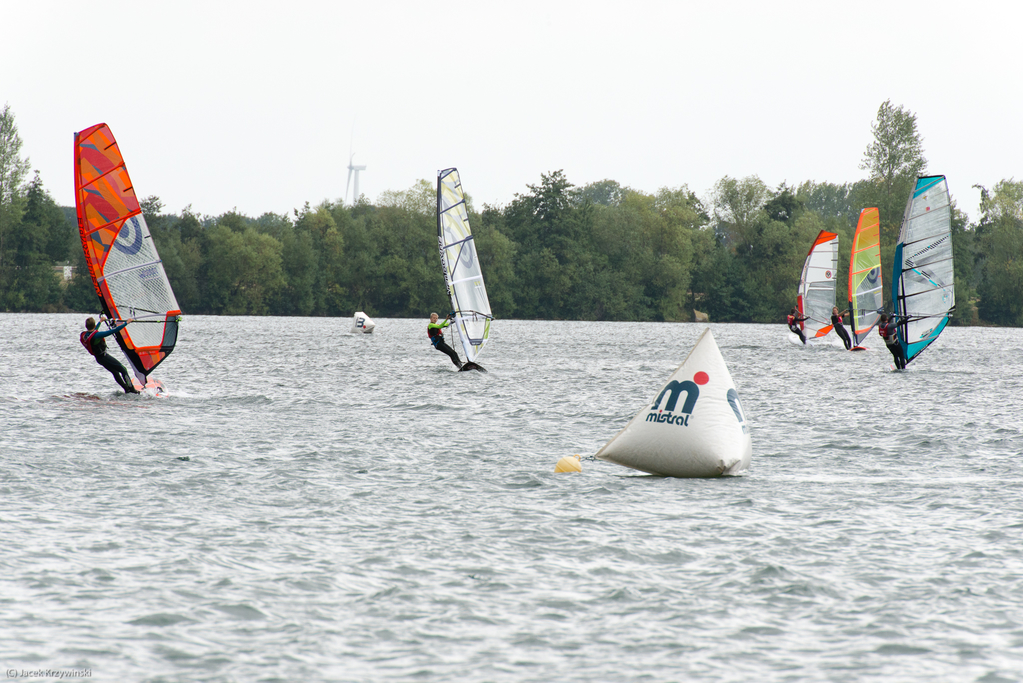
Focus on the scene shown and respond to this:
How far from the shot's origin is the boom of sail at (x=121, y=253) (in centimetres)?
2205

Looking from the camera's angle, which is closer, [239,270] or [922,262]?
[922,262]

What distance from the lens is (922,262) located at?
1292 inches

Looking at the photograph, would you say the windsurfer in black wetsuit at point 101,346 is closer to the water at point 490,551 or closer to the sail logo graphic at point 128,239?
the sail logo graphic at point 128,239

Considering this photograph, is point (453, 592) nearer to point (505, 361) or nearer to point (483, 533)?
point (483, 533)

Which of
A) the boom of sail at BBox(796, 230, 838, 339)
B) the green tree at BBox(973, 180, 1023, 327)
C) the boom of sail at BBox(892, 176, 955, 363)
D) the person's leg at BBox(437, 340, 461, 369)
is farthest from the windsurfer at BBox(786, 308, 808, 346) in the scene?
the green tree at BBox(973, 180, 1023, 327)

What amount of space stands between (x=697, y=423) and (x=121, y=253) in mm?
14493

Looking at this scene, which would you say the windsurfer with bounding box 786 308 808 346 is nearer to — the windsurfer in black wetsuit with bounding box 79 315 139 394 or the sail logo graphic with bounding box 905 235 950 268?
the sail logo graphic with bounding box 905 235 950 268

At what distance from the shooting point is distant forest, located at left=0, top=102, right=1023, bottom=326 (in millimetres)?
101625

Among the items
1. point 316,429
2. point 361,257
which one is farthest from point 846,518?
point 361,257

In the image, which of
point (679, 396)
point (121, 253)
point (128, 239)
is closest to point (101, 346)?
point (121, 253)

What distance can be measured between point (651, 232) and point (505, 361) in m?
80.1

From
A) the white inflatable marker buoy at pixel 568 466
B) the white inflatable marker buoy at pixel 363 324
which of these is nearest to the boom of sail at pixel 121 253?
the white inflatable marker buoy at pixel 568 466

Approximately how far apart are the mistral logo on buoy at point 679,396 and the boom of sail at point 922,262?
22.2 meters

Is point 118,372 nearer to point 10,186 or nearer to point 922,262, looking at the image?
point 922,262
